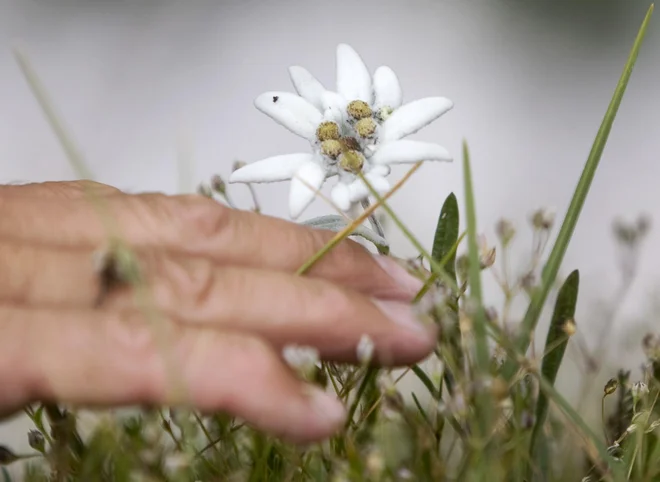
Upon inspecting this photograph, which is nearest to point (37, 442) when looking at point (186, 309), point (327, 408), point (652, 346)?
point (186, 309)

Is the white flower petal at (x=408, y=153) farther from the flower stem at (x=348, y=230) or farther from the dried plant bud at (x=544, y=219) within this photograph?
the dried plant bud at (x=544, y=219)

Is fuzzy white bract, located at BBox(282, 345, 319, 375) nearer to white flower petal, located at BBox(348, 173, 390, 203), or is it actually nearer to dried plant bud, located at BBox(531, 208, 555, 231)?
white flower petal, located at BBox(348, 173, 390, 203)

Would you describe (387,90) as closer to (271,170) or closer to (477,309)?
(271,170)

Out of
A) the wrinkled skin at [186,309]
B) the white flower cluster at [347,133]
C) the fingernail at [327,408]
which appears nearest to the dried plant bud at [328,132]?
the white flower cluster at [347,133]

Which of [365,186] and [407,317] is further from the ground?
[365,186]

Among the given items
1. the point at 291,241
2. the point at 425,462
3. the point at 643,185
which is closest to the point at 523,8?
the point at 643,185

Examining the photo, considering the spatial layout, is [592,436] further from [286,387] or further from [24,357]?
[24,357]

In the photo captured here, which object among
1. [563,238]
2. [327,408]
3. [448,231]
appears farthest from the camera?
[448,231]

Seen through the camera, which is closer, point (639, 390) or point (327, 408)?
point (327, 408)
